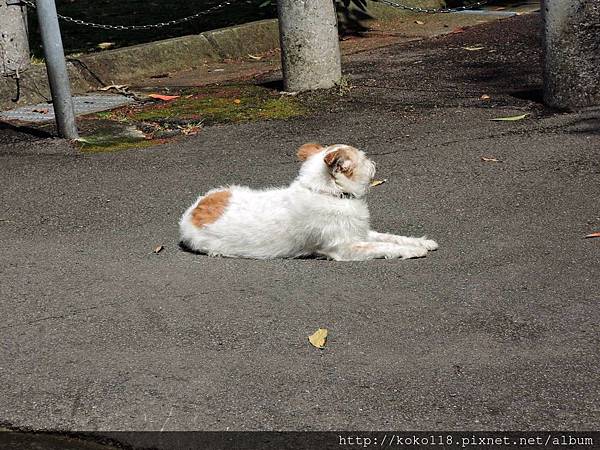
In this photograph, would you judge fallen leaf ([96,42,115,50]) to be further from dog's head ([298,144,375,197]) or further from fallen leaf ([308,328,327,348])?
Result: fallen leaf ([308,328,327,348])

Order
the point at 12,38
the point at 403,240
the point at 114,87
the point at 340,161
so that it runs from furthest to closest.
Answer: the point at 114,87 < the point at 12,38 < the point at 403,240 < the point at 340,161

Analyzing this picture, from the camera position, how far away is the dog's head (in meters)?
5.59

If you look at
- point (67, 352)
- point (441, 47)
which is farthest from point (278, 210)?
point (441, 47)

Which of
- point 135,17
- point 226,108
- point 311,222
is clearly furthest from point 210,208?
point 135,17

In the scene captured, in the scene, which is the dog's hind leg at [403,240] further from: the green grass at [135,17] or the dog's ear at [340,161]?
the green grass at [135,17]

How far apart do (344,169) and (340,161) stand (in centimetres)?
6

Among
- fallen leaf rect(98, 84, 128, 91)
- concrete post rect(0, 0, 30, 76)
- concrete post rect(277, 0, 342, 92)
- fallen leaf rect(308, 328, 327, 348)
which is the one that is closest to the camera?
fallen leaf rect(308, 328, 327, 348)

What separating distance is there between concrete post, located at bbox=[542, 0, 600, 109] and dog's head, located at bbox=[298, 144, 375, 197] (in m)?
3.35

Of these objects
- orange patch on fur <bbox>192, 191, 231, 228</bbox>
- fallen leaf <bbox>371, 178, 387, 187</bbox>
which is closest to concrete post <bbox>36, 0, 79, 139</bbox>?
fallen leaf <bbox>371, 178, 387, 187</bbox>

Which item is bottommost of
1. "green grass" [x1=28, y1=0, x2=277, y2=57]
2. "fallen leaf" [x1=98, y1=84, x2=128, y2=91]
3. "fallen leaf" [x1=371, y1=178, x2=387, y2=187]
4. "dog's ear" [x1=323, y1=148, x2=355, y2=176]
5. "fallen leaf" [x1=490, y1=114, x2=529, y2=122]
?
"fallen leaf" [x1=371, y1=178, x2=387, y2=187]

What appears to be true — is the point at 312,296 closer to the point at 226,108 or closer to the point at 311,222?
the point at 311,222

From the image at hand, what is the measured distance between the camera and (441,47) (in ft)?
38.9

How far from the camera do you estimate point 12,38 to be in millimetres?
9656

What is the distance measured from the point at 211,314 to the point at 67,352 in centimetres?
74
